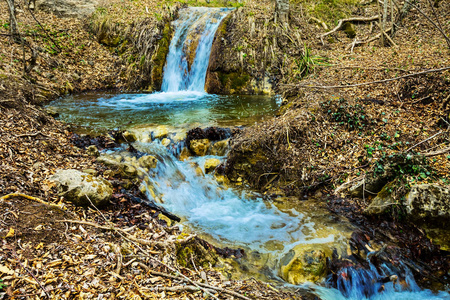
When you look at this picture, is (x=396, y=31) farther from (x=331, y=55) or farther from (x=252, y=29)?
(x=252, y=29)

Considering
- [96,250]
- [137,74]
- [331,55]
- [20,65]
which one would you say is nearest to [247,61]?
[331,55]

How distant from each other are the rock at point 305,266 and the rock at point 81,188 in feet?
9.38

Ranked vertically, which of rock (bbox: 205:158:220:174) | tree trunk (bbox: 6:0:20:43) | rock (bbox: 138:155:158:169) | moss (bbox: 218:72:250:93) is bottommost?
rock (bbox: 205:158:220:174)

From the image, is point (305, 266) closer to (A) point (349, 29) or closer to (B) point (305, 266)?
(B) point (305, 266)

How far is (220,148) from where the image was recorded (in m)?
6.47

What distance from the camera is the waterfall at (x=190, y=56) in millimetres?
11727

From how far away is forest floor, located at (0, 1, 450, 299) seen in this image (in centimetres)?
256

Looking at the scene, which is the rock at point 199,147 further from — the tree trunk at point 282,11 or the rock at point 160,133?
the tree trunk at point 282,11

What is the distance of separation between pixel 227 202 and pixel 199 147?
5.62ft

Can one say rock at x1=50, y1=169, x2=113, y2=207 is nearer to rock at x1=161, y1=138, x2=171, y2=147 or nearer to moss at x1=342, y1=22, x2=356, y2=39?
rock at x1=161, y1=138, x2=171, y2=147

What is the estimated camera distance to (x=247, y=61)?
444 inches

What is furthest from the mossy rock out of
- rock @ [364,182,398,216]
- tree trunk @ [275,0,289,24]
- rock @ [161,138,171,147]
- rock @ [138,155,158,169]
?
tree trunk @ [275,0,289,24]

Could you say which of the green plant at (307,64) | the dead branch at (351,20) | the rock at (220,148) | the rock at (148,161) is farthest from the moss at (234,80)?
the rock at (148,161)

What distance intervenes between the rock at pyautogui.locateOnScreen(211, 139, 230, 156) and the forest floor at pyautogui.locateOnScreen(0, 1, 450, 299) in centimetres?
39
